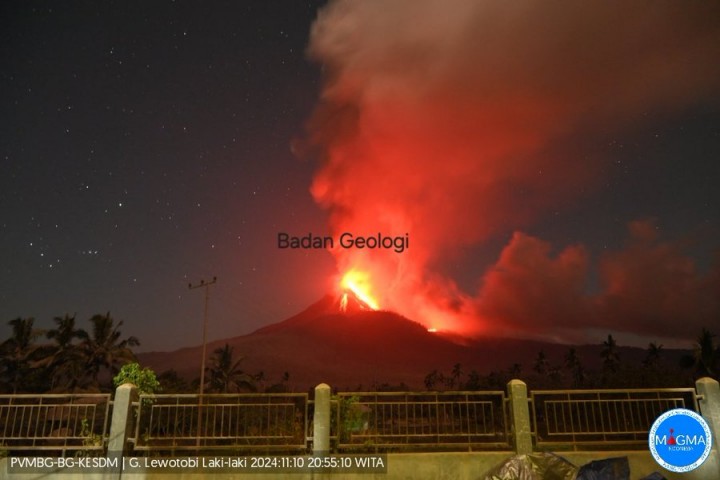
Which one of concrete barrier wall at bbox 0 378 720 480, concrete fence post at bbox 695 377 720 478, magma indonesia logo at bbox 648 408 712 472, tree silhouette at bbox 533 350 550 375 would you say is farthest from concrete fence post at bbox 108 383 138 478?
tree silhouette at bbox 533 350 550 375

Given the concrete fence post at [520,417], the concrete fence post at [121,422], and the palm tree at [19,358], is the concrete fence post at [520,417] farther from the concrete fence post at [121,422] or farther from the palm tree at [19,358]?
the palm tree at [19,358]

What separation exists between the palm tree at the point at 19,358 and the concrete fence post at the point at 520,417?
148 ft

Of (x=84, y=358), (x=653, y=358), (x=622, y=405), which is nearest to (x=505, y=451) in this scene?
(x=622, y=405)

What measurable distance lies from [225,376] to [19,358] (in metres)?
21.5

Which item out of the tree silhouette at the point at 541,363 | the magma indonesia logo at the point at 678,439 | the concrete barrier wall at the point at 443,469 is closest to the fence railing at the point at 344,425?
the concrete barrier wall at the point at 443,469

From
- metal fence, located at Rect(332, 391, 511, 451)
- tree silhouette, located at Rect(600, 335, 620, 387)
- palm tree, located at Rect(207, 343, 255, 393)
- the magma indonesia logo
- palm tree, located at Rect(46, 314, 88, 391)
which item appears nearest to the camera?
the magma indonesia logo

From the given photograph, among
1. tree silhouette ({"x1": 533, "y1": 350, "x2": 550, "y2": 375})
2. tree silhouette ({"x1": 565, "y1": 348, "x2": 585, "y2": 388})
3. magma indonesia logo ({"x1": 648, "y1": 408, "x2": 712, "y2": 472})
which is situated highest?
tree silhouette ({"x1": 533, "y1": 350, "x2": 550, "y2": 375})

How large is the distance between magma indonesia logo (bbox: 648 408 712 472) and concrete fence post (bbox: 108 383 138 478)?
10.5 metres

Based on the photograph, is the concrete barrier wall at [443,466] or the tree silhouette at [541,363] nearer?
the concrete barrier wall at [443,466]

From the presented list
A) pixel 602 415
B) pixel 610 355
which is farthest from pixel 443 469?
pixel 610 355

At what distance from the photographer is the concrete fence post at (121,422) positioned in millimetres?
10875

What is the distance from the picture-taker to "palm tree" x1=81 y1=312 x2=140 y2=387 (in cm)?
4612

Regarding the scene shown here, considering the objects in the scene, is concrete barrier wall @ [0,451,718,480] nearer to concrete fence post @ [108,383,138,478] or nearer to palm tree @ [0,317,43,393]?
concrete fence post @ [108,383,138,478]

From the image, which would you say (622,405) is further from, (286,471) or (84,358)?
(84,358)
